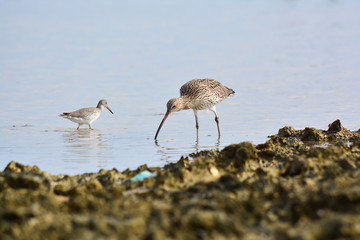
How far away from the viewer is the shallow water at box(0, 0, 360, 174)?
9.87 m

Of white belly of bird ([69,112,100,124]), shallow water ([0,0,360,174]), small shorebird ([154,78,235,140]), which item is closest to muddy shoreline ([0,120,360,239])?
shallow water ([0,0,360,174])

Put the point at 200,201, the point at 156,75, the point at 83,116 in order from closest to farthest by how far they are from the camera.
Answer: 1. the point at 200,201
2. the point at 83,116
3. the point at 156,75

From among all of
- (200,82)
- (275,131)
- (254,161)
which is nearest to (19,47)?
(200,82)

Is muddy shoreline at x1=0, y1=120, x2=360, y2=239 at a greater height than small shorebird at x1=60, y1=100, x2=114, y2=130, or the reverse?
small shorebird at x1=60, y1=100, x2=114, y2=130

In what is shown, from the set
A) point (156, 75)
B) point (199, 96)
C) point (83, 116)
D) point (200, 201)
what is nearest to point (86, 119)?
point (83, 116)

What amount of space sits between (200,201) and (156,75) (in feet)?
40.5

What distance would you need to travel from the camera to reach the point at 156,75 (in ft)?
54.3

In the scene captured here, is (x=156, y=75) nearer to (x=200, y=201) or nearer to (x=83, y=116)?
(x=83, y=116)

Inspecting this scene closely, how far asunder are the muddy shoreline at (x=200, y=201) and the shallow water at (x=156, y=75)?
2.11 m

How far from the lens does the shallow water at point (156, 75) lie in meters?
9.87

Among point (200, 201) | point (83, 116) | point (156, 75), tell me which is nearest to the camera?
point (200, 201)

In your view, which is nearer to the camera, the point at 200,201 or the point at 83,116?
the point at 200,201

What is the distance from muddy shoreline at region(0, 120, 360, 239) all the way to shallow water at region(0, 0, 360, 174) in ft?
6.92

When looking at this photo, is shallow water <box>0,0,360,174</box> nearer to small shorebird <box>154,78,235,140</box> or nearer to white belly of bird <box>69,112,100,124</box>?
white belly of bird <box>69,112,100,124</box>
